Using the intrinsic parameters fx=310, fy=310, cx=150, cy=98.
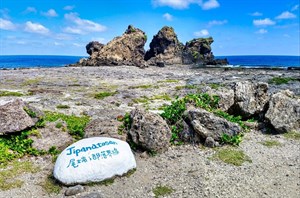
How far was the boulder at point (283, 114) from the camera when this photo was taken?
2248 cm

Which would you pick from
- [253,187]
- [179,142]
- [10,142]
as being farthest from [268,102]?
[10,142]

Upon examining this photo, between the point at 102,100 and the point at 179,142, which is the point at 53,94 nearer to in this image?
the point at 102,100

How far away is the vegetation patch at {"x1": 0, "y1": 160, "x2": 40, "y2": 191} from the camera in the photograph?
1468 cm

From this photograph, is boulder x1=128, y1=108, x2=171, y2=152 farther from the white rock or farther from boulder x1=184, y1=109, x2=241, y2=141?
the white rock

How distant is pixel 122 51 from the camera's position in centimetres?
12769

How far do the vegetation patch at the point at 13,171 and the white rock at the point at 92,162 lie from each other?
1928mm

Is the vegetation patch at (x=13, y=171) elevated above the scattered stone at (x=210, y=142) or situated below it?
below

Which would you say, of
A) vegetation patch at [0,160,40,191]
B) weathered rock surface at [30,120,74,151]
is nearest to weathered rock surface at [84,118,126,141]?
weathered rock surface at [30,120,74,151]

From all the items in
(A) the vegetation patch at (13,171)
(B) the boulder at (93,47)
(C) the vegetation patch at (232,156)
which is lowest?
(A) the vegetation patch at (13,171)

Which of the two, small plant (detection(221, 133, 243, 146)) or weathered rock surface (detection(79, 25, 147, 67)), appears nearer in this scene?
small plant (detection(221, 133, 243, 146))

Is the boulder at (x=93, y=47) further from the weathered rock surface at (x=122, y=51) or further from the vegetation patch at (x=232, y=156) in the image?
the vegetation patch at (x=232, y=156)

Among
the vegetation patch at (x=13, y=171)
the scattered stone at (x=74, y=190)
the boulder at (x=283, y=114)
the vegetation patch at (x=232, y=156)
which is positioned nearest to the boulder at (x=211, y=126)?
the vegetation patch at (x=232, y=156)

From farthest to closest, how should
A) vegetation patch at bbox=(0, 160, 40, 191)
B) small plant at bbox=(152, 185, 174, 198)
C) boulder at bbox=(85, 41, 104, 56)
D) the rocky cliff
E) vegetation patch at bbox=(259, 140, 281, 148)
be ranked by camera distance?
1. boulder at bbox=(85, 41, 104, 56)
2. the rocky cliff
3. vegetation patch at bbox=(259, 140, 281, 148)
4. vegetation patch at bbox=(0, 160, 40, 191)
5. small plant at bbox=(152, 185, 174, 198)

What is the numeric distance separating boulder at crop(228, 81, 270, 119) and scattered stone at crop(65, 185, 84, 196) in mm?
15460
